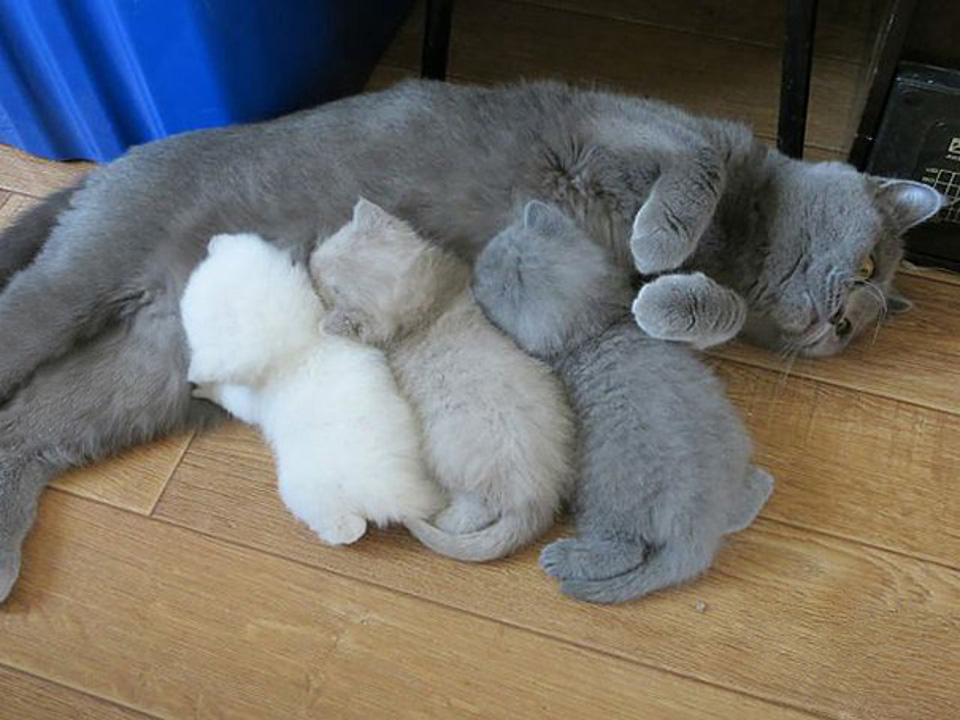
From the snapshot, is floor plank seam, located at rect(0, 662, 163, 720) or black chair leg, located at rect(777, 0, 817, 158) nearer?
floor plank seam, located at rect(0, 662, 163, 720)

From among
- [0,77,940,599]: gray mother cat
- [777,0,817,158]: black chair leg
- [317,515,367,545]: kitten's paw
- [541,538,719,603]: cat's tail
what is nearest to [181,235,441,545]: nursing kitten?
[317,515,367,545]: kitten's paw

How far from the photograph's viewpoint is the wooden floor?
1283 mm

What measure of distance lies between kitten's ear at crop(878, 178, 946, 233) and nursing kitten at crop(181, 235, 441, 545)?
722 mm

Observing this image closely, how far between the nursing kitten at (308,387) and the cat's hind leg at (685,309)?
32cm

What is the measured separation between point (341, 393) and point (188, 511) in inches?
12.2

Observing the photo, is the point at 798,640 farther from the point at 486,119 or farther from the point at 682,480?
the point at 486,119

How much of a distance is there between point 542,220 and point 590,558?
1.41 feet

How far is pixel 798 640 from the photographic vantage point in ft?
4.30

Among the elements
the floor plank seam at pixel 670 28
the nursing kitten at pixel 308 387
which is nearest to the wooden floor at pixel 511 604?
the nursing kitten at pixel 308 387

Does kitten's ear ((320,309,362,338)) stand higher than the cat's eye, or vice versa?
kitten's ear ((320,309,362,338))

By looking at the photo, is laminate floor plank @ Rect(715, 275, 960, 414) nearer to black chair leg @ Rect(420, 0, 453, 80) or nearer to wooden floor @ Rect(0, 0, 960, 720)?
wooden floor @ Rect(0, 0, 960, 720)

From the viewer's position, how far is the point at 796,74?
1553mm

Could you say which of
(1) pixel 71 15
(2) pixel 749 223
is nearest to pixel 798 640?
(2) pixel 749 223

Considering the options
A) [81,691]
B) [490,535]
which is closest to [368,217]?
[490,535]
